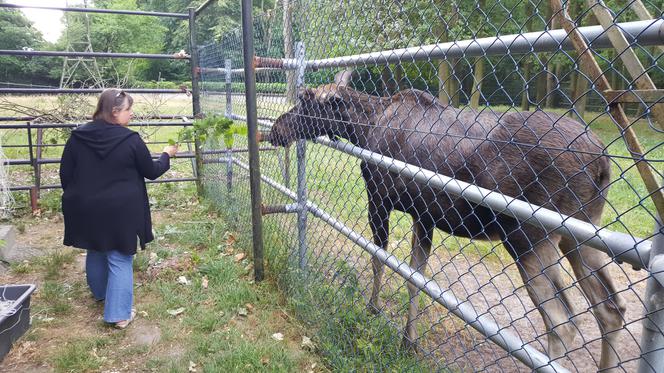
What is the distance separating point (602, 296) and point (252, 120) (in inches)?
112

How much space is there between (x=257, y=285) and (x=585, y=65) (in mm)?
3434

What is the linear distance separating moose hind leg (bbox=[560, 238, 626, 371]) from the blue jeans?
332 centimetres

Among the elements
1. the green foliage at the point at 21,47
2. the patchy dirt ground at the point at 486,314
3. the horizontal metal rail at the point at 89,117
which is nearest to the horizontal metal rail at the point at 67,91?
the horizontal metal rail at the point at 89,117

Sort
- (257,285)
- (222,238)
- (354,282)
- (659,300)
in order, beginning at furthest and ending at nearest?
(222,238) → (257,285) → (354,282) → (659,300)

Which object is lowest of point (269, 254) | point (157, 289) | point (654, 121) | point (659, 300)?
point (157, 289)

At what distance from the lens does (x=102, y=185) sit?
3.73 meters

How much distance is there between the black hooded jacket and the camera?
3.70m

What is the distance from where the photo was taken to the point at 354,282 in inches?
135

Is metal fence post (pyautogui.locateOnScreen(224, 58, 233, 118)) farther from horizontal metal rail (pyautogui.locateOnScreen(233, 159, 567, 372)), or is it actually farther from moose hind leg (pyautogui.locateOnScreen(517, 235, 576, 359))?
moose hind leg (pyautogui.locateOnScreen(517, 235, 576, 359))

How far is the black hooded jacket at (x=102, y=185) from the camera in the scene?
12.1 feet

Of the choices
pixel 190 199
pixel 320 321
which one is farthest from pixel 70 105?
pixel 320 321

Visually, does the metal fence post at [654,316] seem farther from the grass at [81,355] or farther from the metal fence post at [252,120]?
the grass at [81,355]

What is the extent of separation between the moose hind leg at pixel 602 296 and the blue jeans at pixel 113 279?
3319 mm

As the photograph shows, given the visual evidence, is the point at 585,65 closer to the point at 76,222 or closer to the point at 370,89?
the point at 370,89
